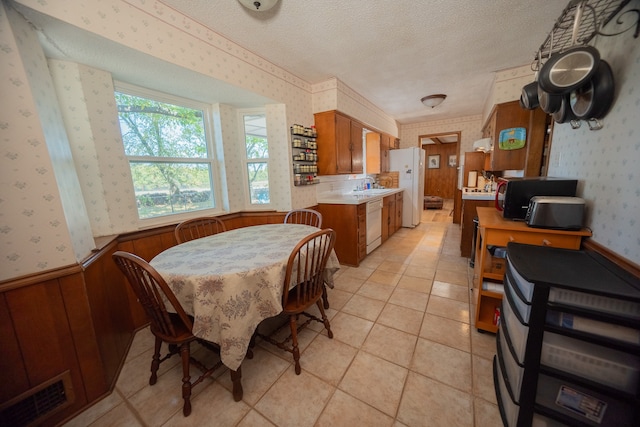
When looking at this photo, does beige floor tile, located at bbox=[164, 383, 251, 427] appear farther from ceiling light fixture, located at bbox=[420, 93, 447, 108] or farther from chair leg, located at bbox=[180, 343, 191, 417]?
ceiling light fixture, located at bbox=[420, 93, 447, 108]

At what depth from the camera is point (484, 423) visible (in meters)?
1.11

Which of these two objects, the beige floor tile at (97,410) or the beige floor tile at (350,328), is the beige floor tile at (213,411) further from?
the beige floor tile at (350,328)

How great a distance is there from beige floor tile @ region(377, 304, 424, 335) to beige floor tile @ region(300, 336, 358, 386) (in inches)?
17.6

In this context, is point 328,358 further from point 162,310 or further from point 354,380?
point 162,310

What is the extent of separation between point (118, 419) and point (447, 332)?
2.19m

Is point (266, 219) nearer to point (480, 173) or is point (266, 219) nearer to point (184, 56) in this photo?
point (184, 56)

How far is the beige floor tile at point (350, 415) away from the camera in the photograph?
1135 millimetres

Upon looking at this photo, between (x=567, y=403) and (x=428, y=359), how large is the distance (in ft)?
2.31

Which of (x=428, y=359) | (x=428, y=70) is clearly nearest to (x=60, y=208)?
(x=428, y=359)

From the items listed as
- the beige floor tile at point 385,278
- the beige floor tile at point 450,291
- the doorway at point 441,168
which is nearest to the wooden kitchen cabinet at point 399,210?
the beige floor tile at point 385,278

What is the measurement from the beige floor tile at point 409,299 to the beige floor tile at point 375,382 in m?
0.75

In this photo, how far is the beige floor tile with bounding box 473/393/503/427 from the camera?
1113 millimetres

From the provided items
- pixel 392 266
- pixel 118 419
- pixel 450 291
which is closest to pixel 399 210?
pixel 392 266

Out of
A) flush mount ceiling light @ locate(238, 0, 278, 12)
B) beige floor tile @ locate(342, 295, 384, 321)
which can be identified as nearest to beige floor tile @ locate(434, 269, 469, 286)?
beige floor tile @ locate(342, 295, 384, 321)
